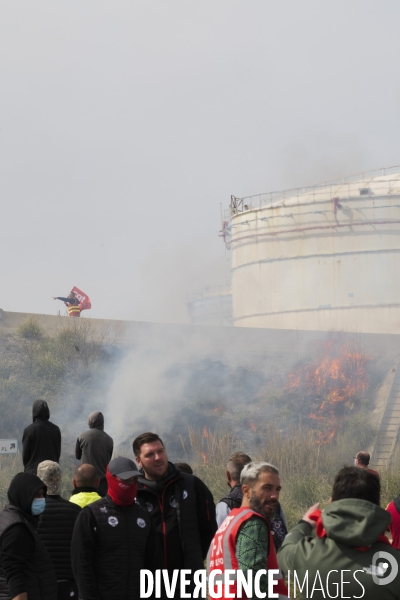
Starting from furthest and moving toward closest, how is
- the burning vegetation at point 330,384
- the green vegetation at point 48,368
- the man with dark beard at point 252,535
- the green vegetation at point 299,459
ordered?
the burning vegetation at point 330,384 → the green vegetation at point 48,368 → the green vegetation at point 299,459 → the man with dark beard at point 252,535

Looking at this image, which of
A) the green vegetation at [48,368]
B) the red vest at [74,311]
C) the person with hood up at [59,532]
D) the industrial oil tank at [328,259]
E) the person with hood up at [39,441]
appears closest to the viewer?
the person with hood up at [59,532]

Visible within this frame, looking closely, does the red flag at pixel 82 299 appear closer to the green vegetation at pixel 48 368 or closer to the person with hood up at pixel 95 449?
the green vegetation at pixel 48 368

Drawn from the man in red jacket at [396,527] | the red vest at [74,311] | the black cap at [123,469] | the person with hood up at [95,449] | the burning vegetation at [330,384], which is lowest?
the man in red jacket at [396,527]

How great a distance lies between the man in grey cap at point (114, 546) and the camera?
17.4 ft

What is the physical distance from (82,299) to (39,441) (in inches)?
1001

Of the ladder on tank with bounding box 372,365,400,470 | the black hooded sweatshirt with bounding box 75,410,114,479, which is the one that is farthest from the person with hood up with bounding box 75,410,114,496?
the ladder on tank with bounding box 372,365,400,470

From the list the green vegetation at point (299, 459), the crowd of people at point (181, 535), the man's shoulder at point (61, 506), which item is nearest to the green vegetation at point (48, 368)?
the green vegetation at point (299, 459)

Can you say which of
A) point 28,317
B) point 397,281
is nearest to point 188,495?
point 28,317

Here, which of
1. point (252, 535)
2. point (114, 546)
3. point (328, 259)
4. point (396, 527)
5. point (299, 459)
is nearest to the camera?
point (252, 535)

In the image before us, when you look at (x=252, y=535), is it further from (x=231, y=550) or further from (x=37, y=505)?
(x=37, y=505)

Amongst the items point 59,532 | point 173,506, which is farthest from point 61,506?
point 173,506

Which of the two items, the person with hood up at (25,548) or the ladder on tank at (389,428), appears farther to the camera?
the ladder on tank at (389,428)

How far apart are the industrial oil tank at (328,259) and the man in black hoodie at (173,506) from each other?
2860cm

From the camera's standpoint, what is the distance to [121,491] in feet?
17.7
